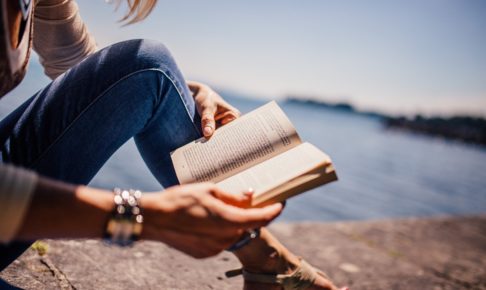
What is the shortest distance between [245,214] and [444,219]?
425 centimetres

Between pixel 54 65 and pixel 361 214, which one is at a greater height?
pixel 54 65

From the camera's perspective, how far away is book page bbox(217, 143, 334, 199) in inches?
30.8

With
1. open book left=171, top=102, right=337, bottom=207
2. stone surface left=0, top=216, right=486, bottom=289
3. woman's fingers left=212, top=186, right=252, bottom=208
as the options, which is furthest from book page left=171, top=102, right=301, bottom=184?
stone surface left=0, top=216, right=486, bottom=289

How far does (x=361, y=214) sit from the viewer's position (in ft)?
18.7

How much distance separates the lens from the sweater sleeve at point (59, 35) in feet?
4.17

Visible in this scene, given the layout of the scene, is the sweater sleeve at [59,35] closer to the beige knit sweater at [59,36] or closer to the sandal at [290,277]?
the beige knit sweater at [59,36]

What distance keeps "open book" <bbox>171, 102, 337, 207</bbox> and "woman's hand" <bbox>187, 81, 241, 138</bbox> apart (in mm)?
77

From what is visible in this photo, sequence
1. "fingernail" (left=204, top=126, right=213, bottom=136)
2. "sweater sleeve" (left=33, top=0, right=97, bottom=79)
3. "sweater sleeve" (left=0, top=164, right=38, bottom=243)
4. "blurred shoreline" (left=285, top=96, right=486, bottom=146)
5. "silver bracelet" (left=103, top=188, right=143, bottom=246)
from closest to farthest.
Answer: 1. "sweater sleeve" (left=0, top=164, right=38, bottom=243)
2. "silver bracelet" (left=103, top=188, right=143, bottom=246)
3. "fingernail" (left=204, top=126, right=213, bottom=136)
4. "sweater sleeve" (left=33, top=0, right=97, bottom=79)
5. "blurred shoreline" (left=285, top=96, right=486, bottom=146)

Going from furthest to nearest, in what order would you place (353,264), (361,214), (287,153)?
(361,214)
(353,264)
(287,153)

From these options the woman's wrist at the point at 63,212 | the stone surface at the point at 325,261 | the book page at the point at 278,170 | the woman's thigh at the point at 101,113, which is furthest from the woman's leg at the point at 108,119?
the stone surface at the point at 325,261

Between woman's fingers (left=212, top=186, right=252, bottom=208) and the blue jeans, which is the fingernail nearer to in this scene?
the blue jeans

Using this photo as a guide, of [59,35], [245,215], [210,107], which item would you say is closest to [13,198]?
[245,215]

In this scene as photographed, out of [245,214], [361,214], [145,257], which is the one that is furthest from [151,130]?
[361,214]

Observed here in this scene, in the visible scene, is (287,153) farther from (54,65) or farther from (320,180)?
(54,65)
